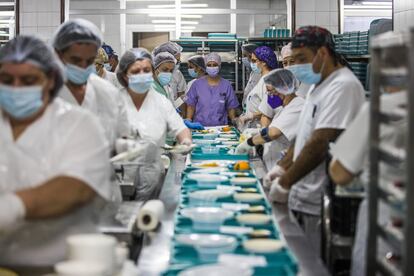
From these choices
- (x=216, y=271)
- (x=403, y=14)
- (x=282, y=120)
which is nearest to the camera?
(x=216, y=271)

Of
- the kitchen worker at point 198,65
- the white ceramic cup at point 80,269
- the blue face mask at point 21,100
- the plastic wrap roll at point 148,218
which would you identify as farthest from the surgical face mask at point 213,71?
the white ceramic cup at point 80,269

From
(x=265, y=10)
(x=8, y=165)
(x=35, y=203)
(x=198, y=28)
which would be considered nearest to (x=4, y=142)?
(x=8, y=165)

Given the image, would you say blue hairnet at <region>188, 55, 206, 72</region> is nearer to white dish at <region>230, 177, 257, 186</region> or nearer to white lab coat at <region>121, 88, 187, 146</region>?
white lab coat at <region>121, 88, 187, 146</region>

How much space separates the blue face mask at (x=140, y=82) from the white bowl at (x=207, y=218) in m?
1.54

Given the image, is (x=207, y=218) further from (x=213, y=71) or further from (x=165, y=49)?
(x=213, y=71)

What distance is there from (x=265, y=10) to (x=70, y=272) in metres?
8.90

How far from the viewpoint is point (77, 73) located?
2.85 meters

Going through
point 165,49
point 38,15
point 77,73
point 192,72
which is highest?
point 38,15

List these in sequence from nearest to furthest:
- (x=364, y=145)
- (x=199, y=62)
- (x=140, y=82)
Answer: (x=364, y=145), (x=140, y=82), (x=199, y=62)

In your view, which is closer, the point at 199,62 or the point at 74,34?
the point at 74,34

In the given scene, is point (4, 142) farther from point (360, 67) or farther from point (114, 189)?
point (360, 67)

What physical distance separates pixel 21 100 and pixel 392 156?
1087 millimetres

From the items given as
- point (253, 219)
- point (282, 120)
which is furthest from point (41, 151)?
point (282, 120)

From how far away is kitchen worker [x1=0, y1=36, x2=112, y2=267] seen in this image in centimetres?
191
